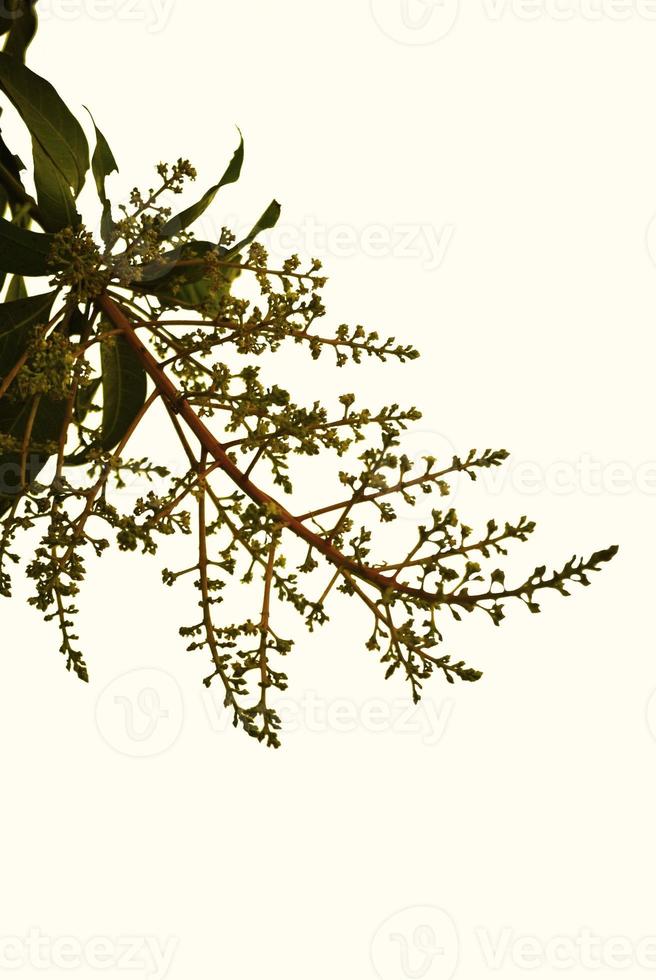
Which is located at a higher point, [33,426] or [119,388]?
[119,388]

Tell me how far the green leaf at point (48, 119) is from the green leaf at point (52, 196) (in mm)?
14

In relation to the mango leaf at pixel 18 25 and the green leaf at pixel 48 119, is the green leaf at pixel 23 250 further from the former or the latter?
the mango leaf at pixel 18 25

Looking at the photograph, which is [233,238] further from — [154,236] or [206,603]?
[206,603]

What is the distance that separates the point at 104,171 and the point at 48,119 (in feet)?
0.44

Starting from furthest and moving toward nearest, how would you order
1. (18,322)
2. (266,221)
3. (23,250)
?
(266,221), (18,322), (23,250)

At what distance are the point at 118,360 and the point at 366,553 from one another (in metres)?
0.62

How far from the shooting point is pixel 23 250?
5.40 ft

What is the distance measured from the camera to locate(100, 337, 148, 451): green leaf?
186 centimetres

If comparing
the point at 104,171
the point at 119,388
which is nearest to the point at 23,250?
the point at 104,171

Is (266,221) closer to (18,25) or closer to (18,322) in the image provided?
Result: (18,322)

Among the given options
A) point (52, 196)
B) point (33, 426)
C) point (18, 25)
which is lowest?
point (33, 426)

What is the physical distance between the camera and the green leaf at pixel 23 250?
162 cm

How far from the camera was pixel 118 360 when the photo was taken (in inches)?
73.4

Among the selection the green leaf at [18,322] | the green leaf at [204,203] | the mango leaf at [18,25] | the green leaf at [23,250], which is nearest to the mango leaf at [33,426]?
the green leaf at [18,322]
